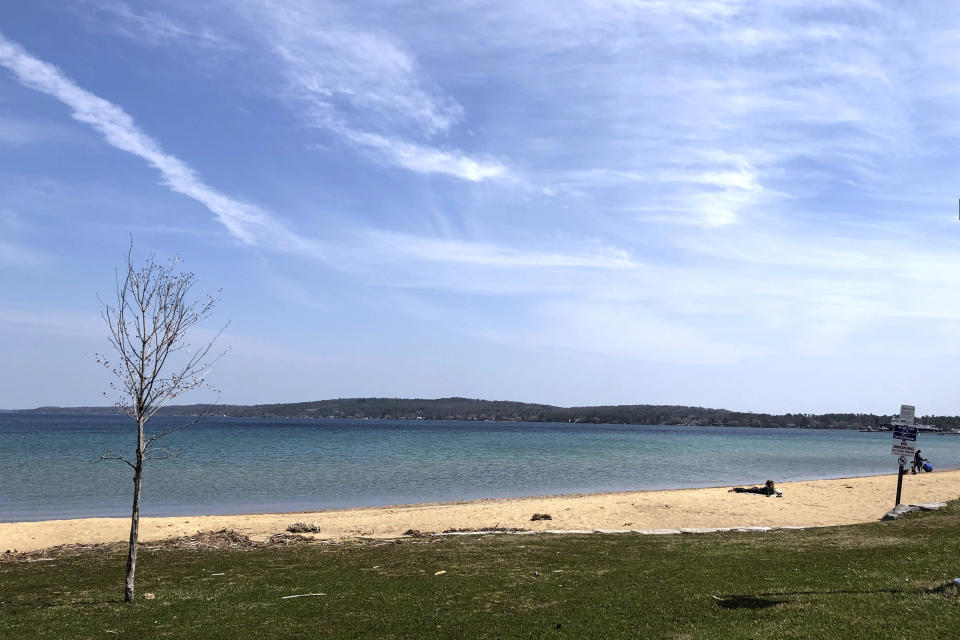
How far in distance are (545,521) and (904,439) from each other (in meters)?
13.0

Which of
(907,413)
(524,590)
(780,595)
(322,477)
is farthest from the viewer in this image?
(322,477)

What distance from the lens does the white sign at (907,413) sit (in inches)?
902


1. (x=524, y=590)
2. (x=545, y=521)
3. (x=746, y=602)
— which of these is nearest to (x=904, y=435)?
(x=545, y=521)

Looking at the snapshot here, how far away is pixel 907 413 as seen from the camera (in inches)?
907

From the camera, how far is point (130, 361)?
1080 centimetres

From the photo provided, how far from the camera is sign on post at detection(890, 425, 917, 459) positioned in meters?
23.2

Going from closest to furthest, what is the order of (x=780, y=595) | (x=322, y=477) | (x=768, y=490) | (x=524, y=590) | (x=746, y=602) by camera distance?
1. (x=746, y=602)
2. (x=780, y=595)
3. (x=524, y=590)
4. (x=768, y=490)
5. (x=322, y=477)

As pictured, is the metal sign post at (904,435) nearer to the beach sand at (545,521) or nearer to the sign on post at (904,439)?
the sign on post at (904,439)

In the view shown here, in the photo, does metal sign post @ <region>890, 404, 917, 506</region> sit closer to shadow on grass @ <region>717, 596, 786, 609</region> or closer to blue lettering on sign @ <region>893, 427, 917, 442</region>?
blue lettering on sign @ <region>893, 427, 917, 442</region>

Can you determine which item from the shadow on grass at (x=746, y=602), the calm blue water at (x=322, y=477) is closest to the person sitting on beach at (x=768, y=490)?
the calm blue water at (x=322, y=477)

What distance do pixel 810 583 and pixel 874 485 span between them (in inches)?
1263

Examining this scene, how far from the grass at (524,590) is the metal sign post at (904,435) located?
7.70m

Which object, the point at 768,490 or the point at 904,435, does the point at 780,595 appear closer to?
the point at 904,435

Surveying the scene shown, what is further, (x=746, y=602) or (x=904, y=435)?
(x=904, y=435)
